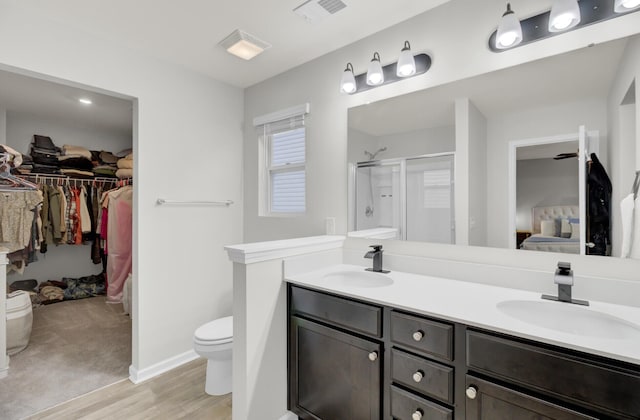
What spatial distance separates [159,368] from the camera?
2.34 metres

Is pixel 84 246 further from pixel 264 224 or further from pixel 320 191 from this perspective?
pixel 320 191

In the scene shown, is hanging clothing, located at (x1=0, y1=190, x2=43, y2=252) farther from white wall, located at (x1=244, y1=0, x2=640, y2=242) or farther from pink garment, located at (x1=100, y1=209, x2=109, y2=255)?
white wall, located at (x1=244, y1=0, x2=640, y2=242)

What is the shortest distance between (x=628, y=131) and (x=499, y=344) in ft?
3.40

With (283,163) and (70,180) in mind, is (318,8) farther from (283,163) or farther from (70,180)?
(70,180)

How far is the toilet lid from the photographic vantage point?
201cm

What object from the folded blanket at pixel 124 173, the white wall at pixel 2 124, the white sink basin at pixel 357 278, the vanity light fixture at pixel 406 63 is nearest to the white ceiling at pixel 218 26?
the vanity light fixture at pixel 406 63

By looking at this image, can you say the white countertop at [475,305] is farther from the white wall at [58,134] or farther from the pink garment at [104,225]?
the white wall at [58,134]

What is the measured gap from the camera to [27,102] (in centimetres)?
324

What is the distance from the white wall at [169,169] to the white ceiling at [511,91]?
1.42 meters

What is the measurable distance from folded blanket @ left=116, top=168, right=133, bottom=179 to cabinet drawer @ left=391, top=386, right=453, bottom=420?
4056mm

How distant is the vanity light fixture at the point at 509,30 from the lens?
4.67 ft

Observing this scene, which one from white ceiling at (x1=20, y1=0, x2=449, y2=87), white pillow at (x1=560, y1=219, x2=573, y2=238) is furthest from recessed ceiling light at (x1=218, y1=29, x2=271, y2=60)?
white pillow at (x1=560, y1=219, x2=573, y2=238)

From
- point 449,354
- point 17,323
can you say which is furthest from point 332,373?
point 17,323

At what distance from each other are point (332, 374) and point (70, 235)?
13.3 feet
